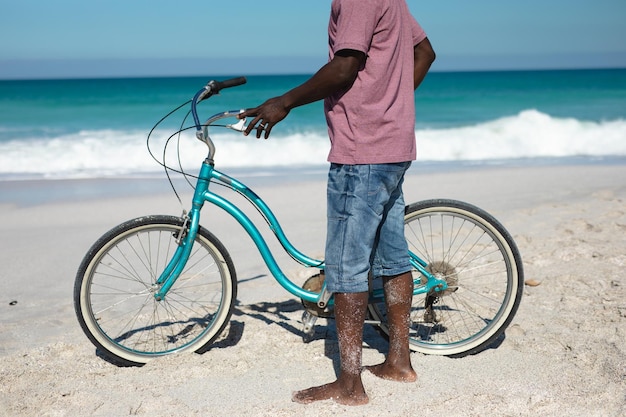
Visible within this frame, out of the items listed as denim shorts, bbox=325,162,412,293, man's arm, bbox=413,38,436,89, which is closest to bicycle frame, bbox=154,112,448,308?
denim shorts, bbox=325,162,412,293

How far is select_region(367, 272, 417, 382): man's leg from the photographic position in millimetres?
3145

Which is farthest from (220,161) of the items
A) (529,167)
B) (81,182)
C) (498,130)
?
(498,130)

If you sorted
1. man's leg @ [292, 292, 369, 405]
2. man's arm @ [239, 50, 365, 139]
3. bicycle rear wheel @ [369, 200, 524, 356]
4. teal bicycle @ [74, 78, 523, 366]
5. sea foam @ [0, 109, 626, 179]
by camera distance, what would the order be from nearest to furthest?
man's arm @ [239, 50, 365, 139] < man's leg @ [292, 292, 369, 405] < teal bicycle @ [74, 78, 523, 366] < bicycle rear wheel @ [369, 200, 524, 356] < sea foam @ [0, 109, 626, 179]

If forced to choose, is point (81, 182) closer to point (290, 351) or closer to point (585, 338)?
point (290, 351)

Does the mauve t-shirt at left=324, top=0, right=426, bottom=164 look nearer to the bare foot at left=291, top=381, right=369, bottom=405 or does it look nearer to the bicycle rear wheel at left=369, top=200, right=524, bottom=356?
the bicycle rear wheel at left=369, top=200, right=524, bottom=356

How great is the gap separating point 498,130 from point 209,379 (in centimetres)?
1593

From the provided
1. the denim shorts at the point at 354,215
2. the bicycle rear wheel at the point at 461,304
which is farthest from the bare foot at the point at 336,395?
the bicycle rear wheel at the point at 461,304

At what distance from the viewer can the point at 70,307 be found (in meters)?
4.40

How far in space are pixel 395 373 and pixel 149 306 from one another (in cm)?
187

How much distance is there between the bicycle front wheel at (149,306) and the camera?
3.33m

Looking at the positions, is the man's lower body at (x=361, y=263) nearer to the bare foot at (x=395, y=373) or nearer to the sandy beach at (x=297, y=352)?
the bare foot at (x=395, y=373)

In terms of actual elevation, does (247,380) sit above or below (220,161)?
below

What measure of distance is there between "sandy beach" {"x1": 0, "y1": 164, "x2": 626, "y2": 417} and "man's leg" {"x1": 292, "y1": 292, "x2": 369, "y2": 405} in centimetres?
5

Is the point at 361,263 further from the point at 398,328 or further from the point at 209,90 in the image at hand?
the point at 209,90
